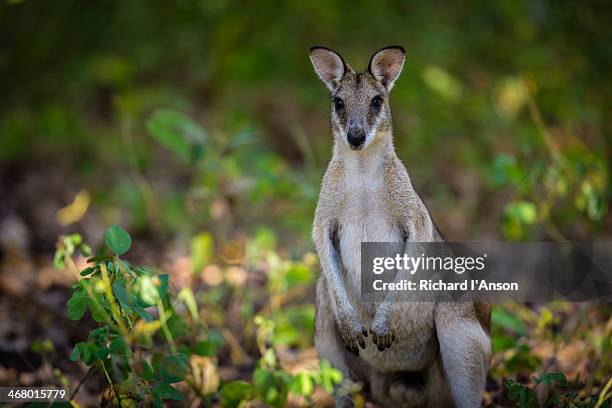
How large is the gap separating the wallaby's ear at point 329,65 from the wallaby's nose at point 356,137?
1.50ft

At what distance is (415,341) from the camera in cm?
440

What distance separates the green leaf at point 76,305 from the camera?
3728mm

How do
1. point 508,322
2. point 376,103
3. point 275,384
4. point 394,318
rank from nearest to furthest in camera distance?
point 275,384 < point 394,318 < point 376,103 < point 508,322

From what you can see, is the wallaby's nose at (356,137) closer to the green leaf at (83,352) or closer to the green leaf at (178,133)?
the green leaf at (83,352)

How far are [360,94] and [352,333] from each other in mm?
1532

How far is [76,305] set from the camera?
374cm

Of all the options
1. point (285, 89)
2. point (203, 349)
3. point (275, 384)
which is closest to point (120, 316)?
point (203, 349)

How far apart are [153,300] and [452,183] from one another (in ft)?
20.4

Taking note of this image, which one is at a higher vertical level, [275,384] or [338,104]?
[338,104]

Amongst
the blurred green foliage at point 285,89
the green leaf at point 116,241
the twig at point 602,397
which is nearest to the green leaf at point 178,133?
the blurred green foliage at point 285,89

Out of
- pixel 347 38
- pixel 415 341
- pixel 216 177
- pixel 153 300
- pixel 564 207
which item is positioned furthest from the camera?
pixel 347 38

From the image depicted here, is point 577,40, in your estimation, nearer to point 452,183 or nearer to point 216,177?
point 452,183

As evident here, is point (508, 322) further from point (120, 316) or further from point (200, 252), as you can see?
point (120, 316)

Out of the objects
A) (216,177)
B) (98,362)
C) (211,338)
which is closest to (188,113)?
(216,177)
